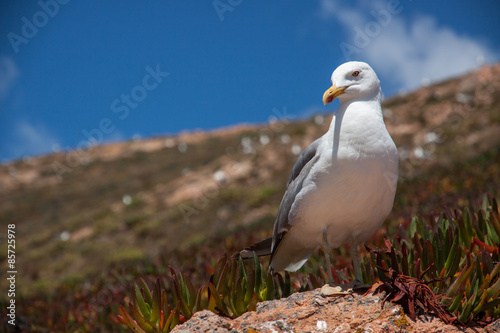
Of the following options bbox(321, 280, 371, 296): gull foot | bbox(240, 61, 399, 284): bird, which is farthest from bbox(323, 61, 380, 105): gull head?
bbox(321, 280, 371, 296): gull foot

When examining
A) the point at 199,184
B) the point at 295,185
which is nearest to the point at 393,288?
the point at 295,185

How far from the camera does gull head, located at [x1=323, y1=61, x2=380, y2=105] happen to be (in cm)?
338

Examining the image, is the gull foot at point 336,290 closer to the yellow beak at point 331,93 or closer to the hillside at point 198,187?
the yellow beak at point 331,93

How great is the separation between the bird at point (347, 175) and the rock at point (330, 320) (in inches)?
12.3

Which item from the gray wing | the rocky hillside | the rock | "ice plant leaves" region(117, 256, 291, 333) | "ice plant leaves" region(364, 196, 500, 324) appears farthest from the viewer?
the rocky hillside

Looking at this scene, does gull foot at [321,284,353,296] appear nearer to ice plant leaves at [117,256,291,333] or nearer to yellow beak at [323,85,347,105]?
ice plant leaves at [117,256,291,333]

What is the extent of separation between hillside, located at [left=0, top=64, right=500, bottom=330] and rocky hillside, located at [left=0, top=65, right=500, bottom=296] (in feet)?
0.26

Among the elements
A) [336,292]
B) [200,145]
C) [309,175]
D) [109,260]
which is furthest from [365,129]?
[200,145]

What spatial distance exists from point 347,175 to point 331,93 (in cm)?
63

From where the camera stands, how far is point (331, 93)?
3340 mm

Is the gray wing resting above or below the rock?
above

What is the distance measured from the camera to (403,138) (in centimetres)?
2556

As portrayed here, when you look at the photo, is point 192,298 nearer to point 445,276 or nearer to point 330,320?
point 330,320

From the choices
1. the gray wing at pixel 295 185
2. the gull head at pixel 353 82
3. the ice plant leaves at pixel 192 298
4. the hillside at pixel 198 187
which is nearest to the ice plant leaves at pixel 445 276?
the gray wing at pixel 295 185
